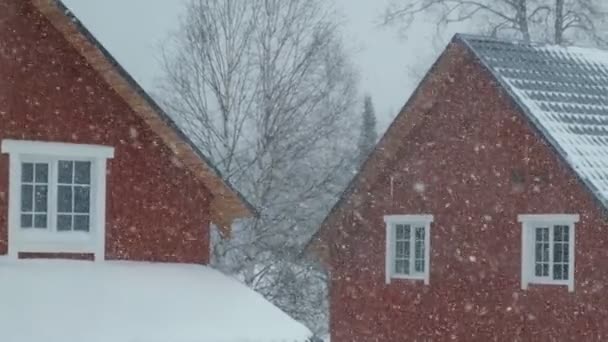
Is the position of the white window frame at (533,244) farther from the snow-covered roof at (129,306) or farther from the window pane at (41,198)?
the window pane at (41,198)

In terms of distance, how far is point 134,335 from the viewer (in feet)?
41.5

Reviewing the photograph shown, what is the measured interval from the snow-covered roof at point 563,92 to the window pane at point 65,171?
25.3ft

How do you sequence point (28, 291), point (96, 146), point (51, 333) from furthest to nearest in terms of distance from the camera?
point (96, 146)
point (28, 291)
point (51, 333)

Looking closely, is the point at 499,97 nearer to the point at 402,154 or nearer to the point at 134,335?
the point at 402,154

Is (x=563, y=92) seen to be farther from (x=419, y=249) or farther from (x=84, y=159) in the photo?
(x=84, y=159)

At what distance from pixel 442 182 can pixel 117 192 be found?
7.88 meters

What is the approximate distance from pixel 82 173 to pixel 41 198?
0.60 m

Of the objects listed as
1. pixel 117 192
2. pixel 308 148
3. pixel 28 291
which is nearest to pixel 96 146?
pixel 117 192

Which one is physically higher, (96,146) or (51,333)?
(96,146)

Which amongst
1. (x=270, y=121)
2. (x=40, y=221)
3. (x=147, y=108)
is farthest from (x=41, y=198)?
(x=270, y=121)

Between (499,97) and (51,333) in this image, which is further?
(499,97)

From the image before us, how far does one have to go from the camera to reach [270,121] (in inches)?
1216

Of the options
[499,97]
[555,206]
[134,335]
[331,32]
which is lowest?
[134,335]

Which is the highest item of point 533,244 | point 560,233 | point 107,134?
point 107,134
